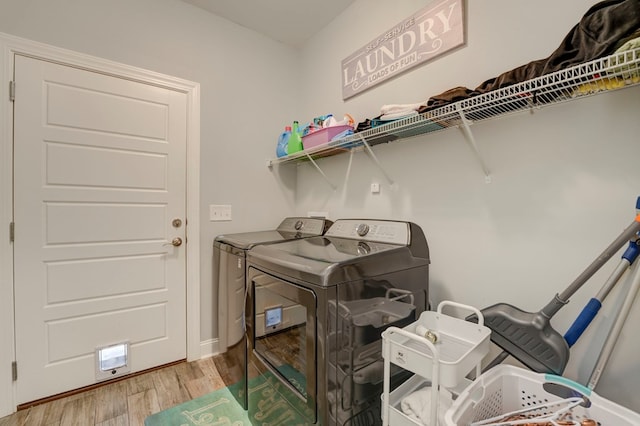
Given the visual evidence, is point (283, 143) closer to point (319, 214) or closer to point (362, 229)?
point (319, 214)

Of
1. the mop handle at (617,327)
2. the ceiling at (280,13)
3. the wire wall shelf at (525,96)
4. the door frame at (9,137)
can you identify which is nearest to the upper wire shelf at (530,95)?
the wire wall shelf at (525,96)

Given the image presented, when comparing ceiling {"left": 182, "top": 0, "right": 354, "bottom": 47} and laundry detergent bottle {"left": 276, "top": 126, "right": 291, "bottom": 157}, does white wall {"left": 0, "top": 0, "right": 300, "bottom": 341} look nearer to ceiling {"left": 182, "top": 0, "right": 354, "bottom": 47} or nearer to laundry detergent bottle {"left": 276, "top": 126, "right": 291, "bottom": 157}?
ceiling {"left": 182, "top": 0, "right": 354, "bottom": 47}

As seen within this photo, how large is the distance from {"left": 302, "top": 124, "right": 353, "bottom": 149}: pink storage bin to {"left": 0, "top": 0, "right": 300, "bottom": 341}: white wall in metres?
0.63

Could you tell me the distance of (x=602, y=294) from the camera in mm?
975

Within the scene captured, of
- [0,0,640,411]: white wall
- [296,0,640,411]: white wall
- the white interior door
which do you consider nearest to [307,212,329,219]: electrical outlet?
[0,0,640,411]: white wall

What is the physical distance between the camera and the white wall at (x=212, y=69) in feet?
5.87

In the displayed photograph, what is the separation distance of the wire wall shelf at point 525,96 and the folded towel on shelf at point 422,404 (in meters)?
0.99

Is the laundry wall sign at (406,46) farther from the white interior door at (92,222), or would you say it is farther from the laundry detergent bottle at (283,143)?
the white interior door at (92,222)

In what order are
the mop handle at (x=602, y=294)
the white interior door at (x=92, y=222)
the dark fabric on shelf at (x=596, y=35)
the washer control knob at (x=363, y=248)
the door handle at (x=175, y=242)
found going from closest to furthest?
the dark fabric on shelf at (x=596, y=35) < the mop handle at (x=602, y=294) < the washer control knob at (x=363, y=248) < the white interior door at (x=92, y=222) < the door handle at (x=175, y=242)

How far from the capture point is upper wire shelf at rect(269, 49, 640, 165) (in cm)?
85

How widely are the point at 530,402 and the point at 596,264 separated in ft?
1.74

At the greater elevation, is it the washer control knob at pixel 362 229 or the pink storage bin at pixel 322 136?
the pink storage bin at pixel 322 136

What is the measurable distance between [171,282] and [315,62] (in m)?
2.20

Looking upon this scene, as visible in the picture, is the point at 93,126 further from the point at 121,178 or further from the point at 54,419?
the point at 54,419
